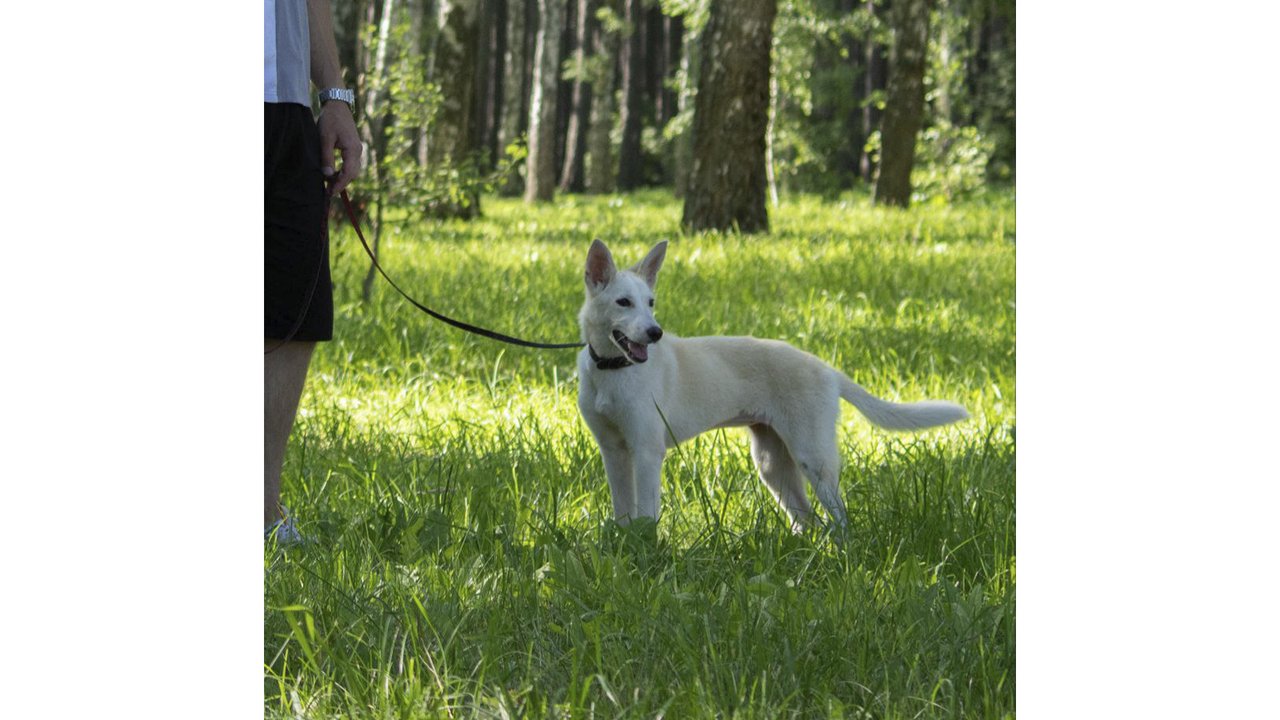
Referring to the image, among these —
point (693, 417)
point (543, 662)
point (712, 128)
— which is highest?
point (712, 128)

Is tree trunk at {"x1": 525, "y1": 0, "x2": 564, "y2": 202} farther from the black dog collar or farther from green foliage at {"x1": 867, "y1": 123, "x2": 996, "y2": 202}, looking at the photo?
the black dog collar

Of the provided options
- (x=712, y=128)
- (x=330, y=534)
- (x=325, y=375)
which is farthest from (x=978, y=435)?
(x=712, y=128)

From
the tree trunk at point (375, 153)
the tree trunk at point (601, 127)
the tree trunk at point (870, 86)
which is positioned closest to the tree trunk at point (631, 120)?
the tree trunk at point (601, 127)

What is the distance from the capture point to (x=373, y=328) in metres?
6.26

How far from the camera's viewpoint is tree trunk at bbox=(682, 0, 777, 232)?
1044 cm

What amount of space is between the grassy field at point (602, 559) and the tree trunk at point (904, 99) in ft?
26.0

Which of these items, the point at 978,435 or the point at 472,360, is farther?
the point at 472,360

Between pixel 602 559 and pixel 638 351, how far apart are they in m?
0.77

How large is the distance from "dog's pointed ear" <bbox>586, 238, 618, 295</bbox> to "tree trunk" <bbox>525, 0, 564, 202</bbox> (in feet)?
54.8

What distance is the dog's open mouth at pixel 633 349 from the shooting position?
11.0 feet

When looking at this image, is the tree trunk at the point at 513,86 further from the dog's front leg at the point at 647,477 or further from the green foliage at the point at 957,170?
the dog's front leg at the point at 647,477

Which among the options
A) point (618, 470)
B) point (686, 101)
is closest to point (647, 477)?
point (618, 470)
